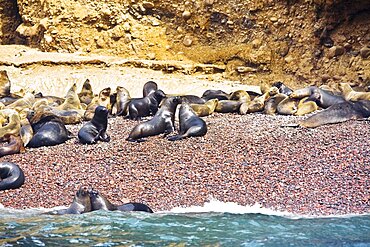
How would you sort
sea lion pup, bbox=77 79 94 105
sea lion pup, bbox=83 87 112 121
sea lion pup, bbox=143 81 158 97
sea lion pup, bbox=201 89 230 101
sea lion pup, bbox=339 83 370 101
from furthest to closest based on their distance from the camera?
sea lion pup, bbox=77 79 94 105
sea lion pup, bbox=201 89 230 101
sea lion pup, bbox=143 81 158 97
sea lion pup, bbox=339 83 370 101
sea lion pup, bbox=83 87 112 121

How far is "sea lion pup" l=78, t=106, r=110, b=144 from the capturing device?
29.9ft

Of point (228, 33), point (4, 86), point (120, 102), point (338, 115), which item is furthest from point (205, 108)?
point (228, 33)

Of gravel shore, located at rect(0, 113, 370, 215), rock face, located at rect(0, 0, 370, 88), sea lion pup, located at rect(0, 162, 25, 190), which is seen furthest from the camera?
rock face, located at rect(0, 0, 370, 88)

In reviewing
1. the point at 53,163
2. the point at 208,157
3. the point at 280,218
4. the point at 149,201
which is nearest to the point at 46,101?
the point at 53,163

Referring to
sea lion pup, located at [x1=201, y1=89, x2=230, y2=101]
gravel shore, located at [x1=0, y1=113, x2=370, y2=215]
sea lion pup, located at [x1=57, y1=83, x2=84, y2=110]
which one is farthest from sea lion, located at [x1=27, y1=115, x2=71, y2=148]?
sea lion pup, located at [x1=201, y1=89, x2=230, y2=101]

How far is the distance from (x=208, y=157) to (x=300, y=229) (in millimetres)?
2662

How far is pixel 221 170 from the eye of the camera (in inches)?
294

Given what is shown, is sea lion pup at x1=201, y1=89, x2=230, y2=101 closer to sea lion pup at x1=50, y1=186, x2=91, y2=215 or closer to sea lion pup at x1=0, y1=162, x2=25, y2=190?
sea lion pup at x1=0, y1=162, x2=25, y2=190

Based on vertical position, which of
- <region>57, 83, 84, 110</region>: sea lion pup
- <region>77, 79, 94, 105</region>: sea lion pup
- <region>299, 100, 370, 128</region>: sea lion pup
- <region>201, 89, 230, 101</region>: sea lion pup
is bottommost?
<region>299, 100, 370, 128</region>: sea lion pup

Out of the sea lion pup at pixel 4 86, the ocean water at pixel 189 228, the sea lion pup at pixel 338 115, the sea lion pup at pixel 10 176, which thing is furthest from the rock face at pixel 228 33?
the ocean water at pixel 189 228

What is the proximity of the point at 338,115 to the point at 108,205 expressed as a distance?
4.37m

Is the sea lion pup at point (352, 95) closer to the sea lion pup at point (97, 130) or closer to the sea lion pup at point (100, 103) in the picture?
the sea lion pup at point (100, 103)

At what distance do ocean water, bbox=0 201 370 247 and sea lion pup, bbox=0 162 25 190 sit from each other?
0.92 meters

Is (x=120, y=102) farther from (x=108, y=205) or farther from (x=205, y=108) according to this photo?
(x=108, y=205)
